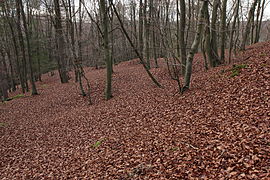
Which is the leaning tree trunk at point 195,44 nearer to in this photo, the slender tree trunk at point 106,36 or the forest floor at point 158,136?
the forest floor at point 158,136

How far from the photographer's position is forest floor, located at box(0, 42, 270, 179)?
5.14 metres

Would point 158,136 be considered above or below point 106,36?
below

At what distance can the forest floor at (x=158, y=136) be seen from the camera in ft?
16.9

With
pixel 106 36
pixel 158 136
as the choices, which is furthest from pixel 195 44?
pixel 106 36

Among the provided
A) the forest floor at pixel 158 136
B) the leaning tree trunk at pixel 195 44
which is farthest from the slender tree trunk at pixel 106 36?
the leaning tree trunk at pixel 195 44

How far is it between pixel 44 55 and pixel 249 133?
38493 millimetres

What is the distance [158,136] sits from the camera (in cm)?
765

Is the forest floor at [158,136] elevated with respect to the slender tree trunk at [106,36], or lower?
lower

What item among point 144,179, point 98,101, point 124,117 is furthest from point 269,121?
point 98,101

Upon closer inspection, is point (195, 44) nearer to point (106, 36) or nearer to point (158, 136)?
point (158, 136)

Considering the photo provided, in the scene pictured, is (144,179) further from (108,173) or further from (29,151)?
(29,151)

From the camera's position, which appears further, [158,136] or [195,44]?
[195,44]

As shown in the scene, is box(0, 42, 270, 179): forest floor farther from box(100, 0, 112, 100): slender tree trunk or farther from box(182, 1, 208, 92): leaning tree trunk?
box(100, 0, 112, 100): slender tree trunk

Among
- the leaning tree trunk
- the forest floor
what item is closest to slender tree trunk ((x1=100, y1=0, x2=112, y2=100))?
the forest floor
